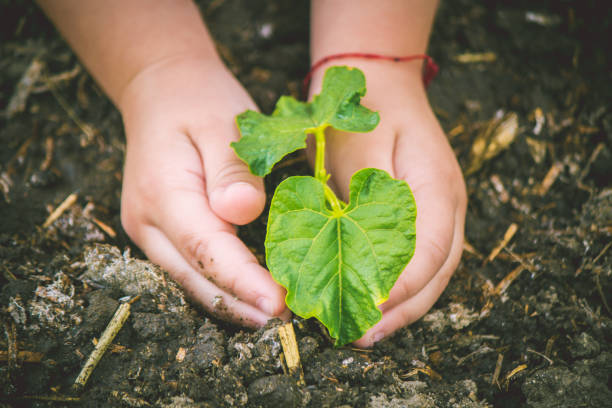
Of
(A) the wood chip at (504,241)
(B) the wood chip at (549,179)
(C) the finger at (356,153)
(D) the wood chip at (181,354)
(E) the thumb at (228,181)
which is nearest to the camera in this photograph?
(D) the wood chip at (181,354)

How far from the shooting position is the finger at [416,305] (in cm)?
132

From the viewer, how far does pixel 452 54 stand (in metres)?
2.35

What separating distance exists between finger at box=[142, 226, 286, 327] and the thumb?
0.24m

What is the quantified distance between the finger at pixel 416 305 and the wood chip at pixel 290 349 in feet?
0.69

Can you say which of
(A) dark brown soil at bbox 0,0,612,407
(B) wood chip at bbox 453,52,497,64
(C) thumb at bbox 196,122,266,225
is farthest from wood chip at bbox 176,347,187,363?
(B) wood chip at bbox 453,52,497,64

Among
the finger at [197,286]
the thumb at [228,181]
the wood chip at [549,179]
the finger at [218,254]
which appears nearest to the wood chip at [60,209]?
the finger at [197,286]

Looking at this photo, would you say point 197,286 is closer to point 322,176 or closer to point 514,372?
point 322,176

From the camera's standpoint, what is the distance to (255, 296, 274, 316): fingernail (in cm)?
124

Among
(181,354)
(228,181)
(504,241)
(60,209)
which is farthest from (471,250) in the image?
(60,209)

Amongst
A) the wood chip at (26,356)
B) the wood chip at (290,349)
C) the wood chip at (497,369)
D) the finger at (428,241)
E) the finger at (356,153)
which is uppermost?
the wood chip at (26,356)

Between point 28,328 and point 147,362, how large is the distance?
0.37m

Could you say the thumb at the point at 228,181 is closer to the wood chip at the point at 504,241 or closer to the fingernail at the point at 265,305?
the fingernail at the point at 265,305

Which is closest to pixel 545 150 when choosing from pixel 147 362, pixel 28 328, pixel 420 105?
pixel 420 105

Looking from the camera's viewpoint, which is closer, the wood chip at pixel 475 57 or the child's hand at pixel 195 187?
the child's hand at pixel 195 187
